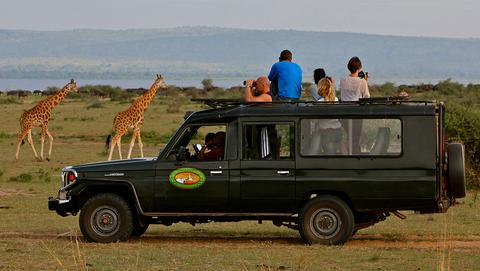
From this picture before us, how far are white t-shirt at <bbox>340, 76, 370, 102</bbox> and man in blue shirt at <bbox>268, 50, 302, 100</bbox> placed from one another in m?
0.65

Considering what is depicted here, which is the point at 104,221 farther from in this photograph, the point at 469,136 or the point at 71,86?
the point at 71,86

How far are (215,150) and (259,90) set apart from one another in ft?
4.36

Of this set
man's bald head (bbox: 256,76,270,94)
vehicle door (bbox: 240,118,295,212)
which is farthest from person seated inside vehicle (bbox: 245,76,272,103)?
vehicle door (bbox: 240,118,295,212)

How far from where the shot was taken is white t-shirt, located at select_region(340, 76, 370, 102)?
16.6 metres

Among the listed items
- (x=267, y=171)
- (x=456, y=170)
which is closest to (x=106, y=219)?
(x=267, y=171)

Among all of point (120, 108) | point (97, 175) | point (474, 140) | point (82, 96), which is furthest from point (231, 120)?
point (82, 96)

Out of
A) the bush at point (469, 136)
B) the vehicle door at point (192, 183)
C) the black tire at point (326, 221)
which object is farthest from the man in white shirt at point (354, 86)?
the bush at point (469, 136)

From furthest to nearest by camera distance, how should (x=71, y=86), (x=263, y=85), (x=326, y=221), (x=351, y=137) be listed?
(x=71, y=86) → (x=263, y=85) → (x=326, y=221) → (x=351, y=137)

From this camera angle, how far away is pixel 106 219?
615 inches

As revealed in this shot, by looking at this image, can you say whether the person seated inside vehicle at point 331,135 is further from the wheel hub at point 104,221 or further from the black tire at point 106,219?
the wheel hub at point 104,221

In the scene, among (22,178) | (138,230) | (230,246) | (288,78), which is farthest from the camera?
(22,178)

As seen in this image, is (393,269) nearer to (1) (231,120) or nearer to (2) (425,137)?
(2) (425,137)

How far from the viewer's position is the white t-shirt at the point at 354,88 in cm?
1662

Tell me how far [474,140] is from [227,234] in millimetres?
9190
